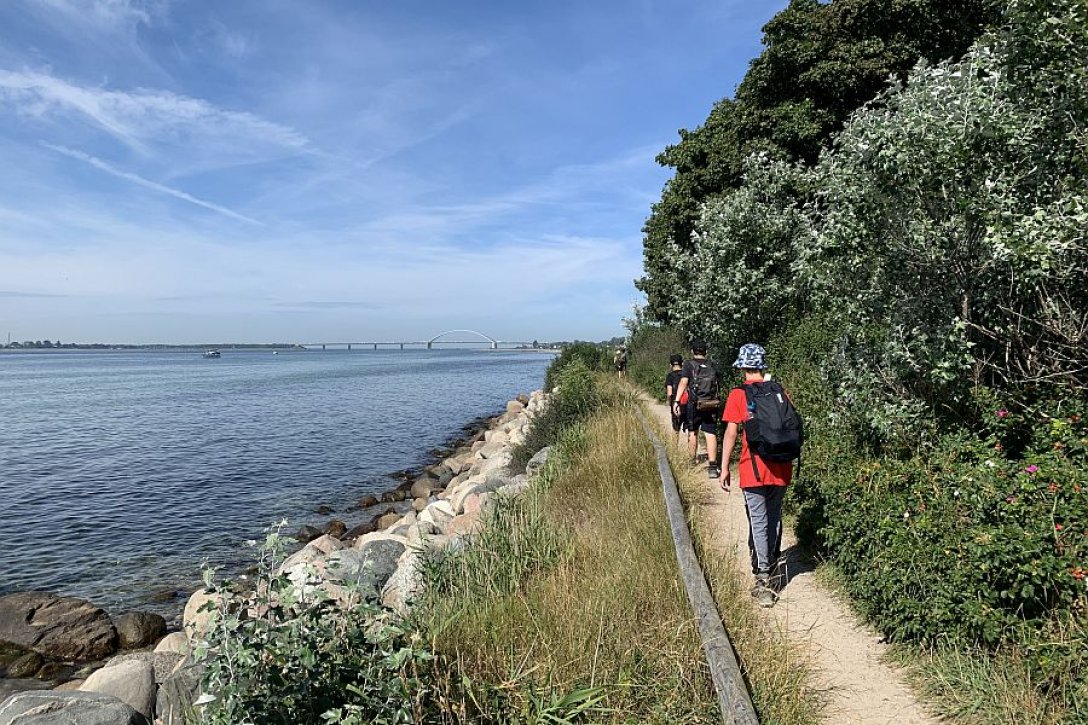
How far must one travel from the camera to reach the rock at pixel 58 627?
8773mm

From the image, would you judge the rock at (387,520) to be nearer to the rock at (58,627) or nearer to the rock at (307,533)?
the rock at (307,533)

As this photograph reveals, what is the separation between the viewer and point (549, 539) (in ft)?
19.4

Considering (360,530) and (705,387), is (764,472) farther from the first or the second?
(360,530)

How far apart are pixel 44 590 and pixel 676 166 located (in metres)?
19.4

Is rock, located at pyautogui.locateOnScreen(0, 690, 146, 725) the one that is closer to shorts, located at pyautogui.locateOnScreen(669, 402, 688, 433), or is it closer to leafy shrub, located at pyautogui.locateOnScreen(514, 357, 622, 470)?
shorts, located at pyautogui.locateOnScreen(669, 402, 688, 433)

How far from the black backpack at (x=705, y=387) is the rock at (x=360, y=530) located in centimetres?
827

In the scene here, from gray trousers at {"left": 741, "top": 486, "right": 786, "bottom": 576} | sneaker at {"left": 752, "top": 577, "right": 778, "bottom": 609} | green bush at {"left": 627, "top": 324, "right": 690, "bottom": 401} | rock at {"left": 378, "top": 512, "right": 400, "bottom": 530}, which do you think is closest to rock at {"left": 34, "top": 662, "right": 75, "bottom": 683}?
rock at {"left": 378, "top": 512, "right": 400, "bottom": 530}

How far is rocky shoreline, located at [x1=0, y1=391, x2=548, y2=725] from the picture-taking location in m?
4.54

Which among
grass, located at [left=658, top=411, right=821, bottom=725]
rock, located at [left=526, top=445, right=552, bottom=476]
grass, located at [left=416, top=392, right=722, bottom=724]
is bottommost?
rock, located at [left=526, top=445, right=552, bottom=476]

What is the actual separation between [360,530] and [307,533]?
1164mm

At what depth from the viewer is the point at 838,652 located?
14.6 feet

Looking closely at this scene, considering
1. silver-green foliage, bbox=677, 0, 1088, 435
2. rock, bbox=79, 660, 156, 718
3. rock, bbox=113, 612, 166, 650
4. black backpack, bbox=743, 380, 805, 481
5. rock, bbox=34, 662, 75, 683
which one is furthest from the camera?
rock, bbox=113, 612, 166, 650

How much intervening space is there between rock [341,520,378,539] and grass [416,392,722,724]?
26.8 ft

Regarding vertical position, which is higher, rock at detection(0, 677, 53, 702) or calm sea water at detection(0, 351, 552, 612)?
calm sea water at detection(0, 351, 552, 612)
